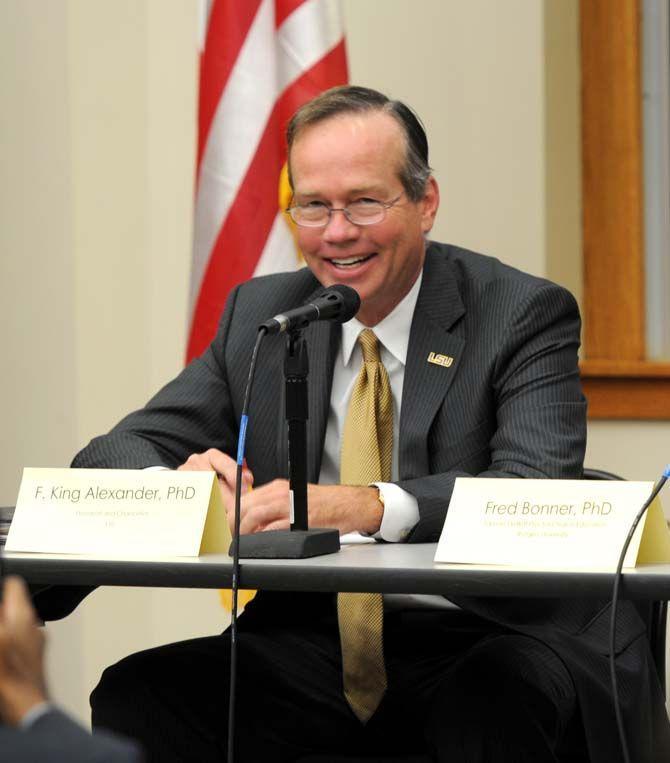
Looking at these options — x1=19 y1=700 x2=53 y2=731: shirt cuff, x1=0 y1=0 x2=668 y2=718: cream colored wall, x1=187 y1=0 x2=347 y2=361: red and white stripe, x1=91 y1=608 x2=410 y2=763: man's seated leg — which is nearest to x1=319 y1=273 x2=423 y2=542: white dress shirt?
x1=91 y1=608 x2=410 y2=763: man's seated leg

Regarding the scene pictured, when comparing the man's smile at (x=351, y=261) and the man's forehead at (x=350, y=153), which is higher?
the man's forehead at (x=350, y=153)

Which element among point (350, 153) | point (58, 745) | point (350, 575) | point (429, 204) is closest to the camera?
point (58, 745)

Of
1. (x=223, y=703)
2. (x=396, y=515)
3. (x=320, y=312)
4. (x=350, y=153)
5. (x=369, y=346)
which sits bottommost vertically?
(x=223, y=703)

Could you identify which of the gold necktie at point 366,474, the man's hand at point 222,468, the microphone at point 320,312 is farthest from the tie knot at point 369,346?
the microphone at point 320,312

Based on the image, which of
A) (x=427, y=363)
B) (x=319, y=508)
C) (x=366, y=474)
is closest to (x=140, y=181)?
(x=427, y=363)

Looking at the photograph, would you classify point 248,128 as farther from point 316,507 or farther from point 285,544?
point 285,544

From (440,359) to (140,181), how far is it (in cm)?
201

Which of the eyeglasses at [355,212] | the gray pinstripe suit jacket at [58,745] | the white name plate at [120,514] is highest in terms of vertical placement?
the eyeglasses at [355,212]

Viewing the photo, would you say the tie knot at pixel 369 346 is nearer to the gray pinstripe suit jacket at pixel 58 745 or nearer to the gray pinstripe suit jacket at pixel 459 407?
the gray pinstripe suit jacket at pixel 459 407

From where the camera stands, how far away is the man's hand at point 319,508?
2.18 meters

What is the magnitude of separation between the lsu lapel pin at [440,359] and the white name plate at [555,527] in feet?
2.26

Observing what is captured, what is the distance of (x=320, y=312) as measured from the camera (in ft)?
6.86

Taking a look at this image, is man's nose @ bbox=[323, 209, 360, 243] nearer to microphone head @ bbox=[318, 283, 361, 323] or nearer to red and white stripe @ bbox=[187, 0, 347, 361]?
microphone head @ bbox=[318, 283, 361, 323]

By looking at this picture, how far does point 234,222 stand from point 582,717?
1820mm
